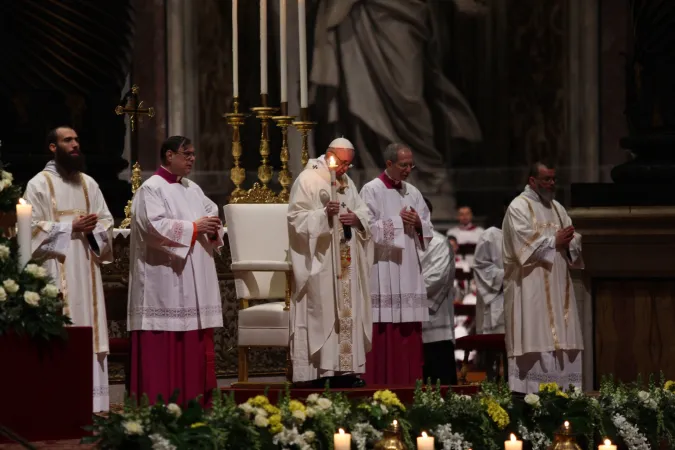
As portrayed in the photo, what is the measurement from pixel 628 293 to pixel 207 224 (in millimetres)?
3287

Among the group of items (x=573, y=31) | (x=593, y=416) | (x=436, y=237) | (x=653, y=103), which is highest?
(x=573, y=31)

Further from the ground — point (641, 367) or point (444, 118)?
point (444, 118)

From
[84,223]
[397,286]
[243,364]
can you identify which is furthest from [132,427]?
[397,286]

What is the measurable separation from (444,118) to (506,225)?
11.9 feet

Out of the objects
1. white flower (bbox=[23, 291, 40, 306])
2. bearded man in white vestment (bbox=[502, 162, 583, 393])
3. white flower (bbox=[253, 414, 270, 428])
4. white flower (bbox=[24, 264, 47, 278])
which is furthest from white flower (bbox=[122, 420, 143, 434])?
bearded man in white vestment (bbox=[502, 162, 583, 393])

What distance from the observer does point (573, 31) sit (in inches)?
520

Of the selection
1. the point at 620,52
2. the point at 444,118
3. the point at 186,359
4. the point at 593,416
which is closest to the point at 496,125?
the point at 444,118

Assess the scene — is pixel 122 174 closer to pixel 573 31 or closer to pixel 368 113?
pixel 368 113

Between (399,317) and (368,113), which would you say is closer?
(399,317)

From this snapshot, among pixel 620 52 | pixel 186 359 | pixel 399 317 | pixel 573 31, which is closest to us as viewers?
pixel 186 359

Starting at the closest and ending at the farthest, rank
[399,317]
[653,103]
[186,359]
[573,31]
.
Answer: [186,359] < [399,317] < [653,103] < [573,31]

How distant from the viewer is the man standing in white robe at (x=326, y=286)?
903 centimetres

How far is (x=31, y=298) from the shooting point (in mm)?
6648

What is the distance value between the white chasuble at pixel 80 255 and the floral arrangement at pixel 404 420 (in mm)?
2101
